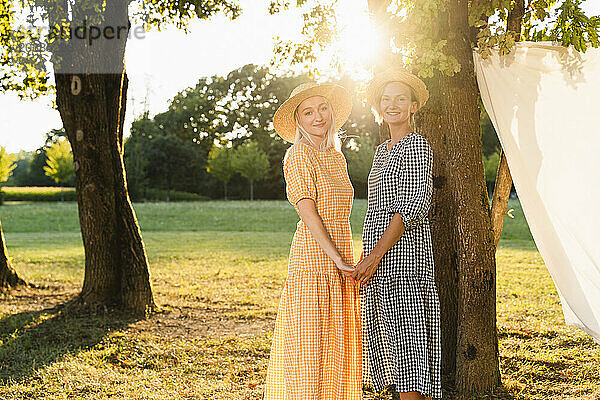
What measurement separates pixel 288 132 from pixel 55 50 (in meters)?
4.79

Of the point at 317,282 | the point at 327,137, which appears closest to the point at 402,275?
the point at 317,282

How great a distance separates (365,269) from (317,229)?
348 mm

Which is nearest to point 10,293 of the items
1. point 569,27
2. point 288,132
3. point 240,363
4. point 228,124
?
point 240,363

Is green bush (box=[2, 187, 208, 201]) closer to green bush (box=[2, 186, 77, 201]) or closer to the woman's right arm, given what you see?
green bush (box=[2, 186, 77, 201])

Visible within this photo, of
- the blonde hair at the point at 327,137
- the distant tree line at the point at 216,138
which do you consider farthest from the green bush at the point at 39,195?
the blonde hair at the point at 327,137

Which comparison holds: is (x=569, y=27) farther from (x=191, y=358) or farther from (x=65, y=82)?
(x=65, y=82)

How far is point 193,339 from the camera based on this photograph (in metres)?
6.78

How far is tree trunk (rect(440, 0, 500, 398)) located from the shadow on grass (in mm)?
3589

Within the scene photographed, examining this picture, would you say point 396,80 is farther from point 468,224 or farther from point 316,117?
point 468,224

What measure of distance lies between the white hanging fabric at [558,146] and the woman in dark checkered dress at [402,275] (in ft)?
4.56

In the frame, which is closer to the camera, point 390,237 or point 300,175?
point 390,237

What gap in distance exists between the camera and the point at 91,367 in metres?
5.64

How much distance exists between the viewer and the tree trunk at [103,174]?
299 inches

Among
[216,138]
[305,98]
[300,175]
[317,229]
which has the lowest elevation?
[317,229]
